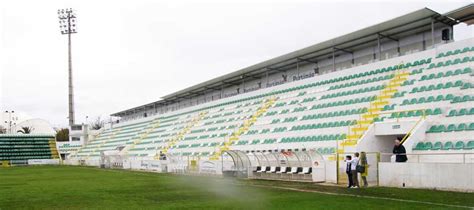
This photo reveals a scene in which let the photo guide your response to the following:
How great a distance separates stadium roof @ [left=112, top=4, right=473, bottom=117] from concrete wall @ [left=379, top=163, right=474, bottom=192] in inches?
520

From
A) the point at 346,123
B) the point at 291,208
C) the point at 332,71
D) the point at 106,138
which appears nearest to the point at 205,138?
the point at 332,71

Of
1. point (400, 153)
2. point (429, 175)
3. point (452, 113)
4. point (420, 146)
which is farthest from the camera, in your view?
point (452, 113)

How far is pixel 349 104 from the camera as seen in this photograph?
1125 inches

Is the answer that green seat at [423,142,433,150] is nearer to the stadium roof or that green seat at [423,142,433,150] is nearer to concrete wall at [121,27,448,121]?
concrete wall at [121,27,448,121]

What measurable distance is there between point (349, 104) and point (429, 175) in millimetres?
11870

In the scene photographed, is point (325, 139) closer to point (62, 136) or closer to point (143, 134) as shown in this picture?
point (143, 134)

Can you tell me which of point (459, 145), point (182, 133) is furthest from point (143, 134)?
A: point (459, 145)

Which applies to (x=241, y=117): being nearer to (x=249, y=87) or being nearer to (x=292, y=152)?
(x=249, y=87)

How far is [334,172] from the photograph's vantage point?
21.5 meters

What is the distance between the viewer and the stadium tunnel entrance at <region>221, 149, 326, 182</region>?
73.7 feet

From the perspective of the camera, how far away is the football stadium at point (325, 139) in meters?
16.2

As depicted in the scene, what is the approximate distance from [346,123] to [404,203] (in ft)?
43.7

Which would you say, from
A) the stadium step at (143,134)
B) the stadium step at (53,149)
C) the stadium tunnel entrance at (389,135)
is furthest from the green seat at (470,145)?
the stadium step at (53,149)

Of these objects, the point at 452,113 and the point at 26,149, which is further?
the point at 26,149
